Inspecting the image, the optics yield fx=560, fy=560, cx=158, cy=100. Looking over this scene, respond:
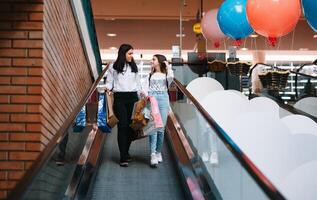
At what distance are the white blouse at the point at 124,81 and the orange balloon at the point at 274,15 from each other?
6.94 feet

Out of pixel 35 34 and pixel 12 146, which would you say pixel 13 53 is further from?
pixel 12 146

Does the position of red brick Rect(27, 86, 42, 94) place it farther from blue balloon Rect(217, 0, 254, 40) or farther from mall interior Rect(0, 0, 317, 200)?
blue balloon Rect(217, 0, 254, 40)

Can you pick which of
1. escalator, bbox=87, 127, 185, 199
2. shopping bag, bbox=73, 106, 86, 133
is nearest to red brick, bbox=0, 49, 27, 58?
shopping bag, bbox=73, 106, 86, 133

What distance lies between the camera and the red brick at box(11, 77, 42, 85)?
517cm

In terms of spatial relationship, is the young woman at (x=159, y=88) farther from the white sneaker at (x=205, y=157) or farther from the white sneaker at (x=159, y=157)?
the white sneaker at (x=205, y=157)

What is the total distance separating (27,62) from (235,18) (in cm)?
314

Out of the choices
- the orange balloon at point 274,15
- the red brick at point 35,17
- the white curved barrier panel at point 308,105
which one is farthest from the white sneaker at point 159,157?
the white curved barrier panel at point 308,105

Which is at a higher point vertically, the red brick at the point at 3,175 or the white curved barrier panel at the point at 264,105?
the white curved barrier panel at the point at 264,105

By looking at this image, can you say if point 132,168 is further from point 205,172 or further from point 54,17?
point 54,17

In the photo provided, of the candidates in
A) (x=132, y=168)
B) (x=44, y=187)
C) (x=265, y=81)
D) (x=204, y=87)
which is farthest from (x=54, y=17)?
(x=265, y=81)

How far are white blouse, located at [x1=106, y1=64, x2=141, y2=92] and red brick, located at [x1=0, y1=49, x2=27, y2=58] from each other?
2.06 metres

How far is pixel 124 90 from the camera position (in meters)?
7.17

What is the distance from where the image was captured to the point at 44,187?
3.74 meters

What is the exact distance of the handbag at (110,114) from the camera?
707cm
